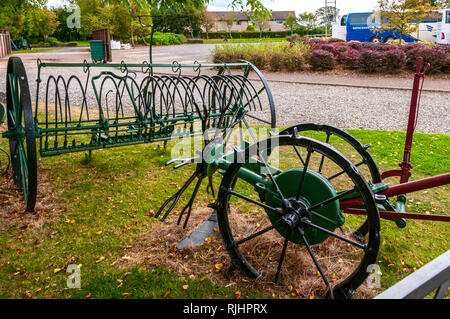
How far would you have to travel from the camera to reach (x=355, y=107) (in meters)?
9.41

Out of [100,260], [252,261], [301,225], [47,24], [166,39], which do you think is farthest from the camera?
[47,24]

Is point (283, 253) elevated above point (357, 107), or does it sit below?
below

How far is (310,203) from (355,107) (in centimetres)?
761

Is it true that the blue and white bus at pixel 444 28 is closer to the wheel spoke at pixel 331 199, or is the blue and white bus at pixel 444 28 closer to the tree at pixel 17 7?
the tree at pixel 17 7

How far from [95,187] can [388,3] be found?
18.4 metres

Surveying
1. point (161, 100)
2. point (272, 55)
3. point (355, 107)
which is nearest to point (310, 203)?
point (161, 100)

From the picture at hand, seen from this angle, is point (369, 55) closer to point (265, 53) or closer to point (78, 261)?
point (265, 53)

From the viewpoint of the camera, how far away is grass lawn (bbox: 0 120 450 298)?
2822 mm

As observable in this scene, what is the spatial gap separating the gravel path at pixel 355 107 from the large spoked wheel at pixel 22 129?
17.5ft

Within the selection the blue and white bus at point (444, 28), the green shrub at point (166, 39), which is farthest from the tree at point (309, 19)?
the blue and white bus at point (444, 28)

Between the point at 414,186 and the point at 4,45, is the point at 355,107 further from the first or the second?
the point at 4,45

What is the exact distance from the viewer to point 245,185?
15.8 feet

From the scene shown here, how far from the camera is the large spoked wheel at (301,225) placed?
2.27m

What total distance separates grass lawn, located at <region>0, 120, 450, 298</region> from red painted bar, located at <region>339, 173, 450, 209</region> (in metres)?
0.76
